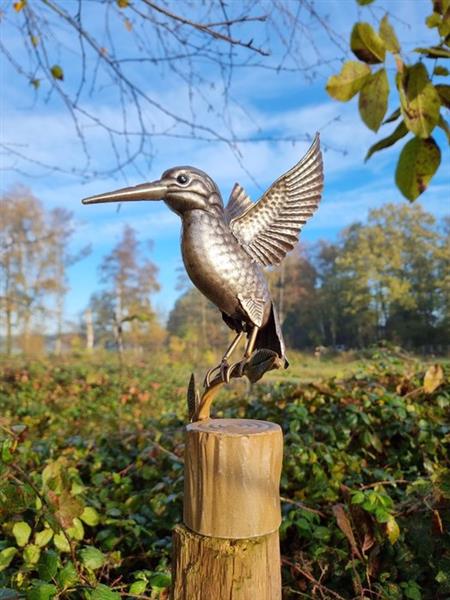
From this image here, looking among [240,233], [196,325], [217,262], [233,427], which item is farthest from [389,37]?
[196,325]

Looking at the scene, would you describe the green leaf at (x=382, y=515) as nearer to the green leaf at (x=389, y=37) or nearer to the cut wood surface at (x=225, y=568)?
the cut wood surface at (x=225, y=568)

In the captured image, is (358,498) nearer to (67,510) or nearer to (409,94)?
(67,510)

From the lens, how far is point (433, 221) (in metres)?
15.9

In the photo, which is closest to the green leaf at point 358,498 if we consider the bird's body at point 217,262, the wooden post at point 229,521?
the wooden post at point 229,521

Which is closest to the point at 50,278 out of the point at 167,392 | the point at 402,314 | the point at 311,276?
the point at 167,392

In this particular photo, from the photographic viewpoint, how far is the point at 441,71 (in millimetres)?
551

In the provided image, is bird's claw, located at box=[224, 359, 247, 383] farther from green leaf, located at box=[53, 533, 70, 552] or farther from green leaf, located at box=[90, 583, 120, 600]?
green leaf, located at box=[53, 533, 70, 552]

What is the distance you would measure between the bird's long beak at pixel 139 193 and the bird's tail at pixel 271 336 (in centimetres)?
46

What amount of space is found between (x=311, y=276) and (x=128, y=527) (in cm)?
1846

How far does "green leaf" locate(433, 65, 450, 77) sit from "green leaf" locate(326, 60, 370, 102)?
99 mm

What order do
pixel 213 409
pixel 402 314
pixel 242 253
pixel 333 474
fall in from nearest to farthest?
1. pixel 242 253
2. pixel 333 474
3. pixel 213 409
4. pixel 402 314

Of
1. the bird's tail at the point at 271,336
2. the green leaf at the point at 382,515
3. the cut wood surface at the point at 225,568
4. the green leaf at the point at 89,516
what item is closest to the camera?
the cut wood surface at the point at 225,568

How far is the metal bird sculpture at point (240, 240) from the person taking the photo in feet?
3.75

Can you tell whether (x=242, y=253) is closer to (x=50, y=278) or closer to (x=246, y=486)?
(x=246, y=486)
